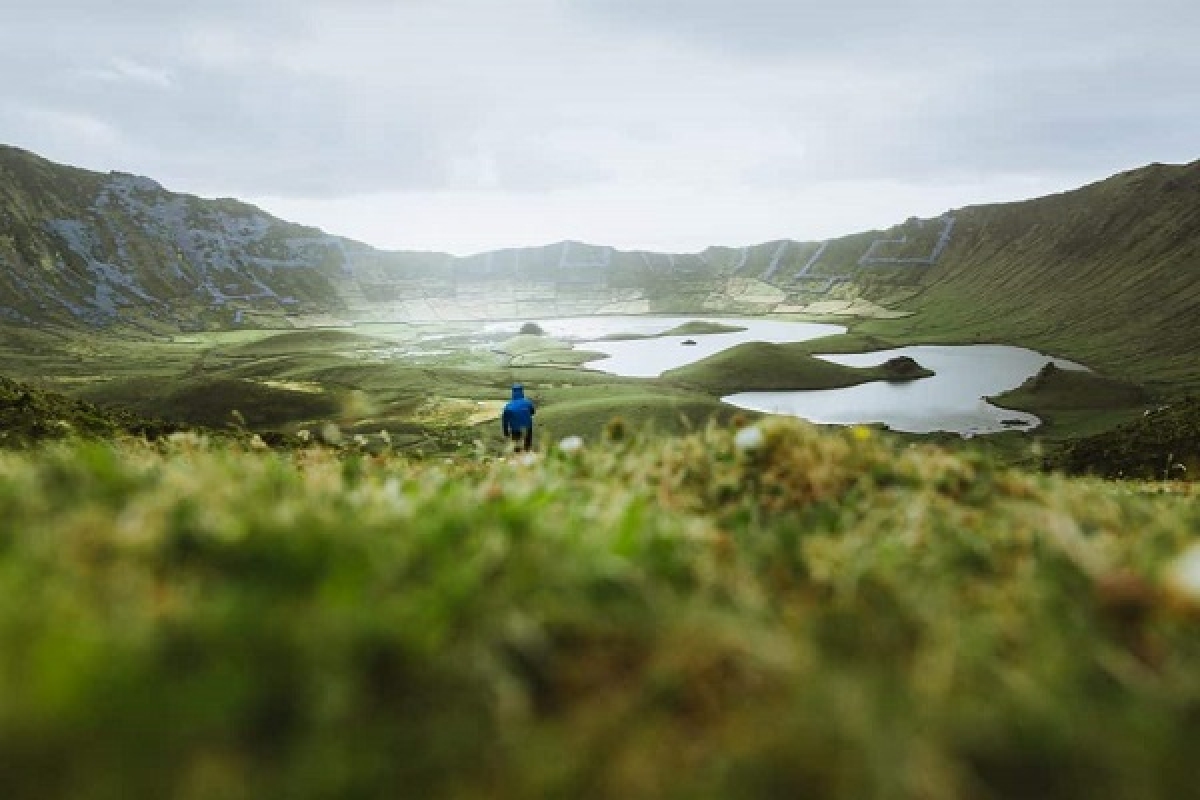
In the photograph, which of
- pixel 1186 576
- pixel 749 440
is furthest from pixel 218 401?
pixel 1186 576

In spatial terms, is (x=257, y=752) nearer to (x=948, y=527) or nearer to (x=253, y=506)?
(x=253, y=506)

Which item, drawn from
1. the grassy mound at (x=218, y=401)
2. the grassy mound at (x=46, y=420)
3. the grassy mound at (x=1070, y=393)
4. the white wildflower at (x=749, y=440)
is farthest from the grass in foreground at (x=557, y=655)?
the grassy mound at (x=1070, y=393)

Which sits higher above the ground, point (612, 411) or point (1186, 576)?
point (1186, 576)

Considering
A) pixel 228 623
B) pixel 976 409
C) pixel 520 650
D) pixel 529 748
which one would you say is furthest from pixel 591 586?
pixel 976 409

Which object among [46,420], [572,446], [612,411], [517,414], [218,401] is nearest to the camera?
[572,446]

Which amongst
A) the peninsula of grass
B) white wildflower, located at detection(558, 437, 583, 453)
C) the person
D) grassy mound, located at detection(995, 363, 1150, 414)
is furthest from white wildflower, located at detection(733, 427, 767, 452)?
the peninsula of grass

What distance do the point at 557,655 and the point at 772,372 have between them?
18516 cm

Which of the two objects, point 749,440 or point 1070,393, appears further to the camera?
point 1070,393

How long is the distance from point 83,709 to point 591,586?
1.62 meters

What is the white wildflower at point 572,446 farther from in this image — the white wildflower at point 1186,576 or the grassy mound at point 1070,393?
the grassy mound at point 1070,393

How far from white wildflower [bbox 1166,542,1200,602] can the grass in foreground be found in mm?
19

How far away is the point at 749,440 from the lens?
5449 mm

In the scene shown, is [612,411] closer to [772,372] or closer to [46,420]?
[772,372]

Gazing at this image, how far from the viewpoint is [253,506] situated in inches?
126
